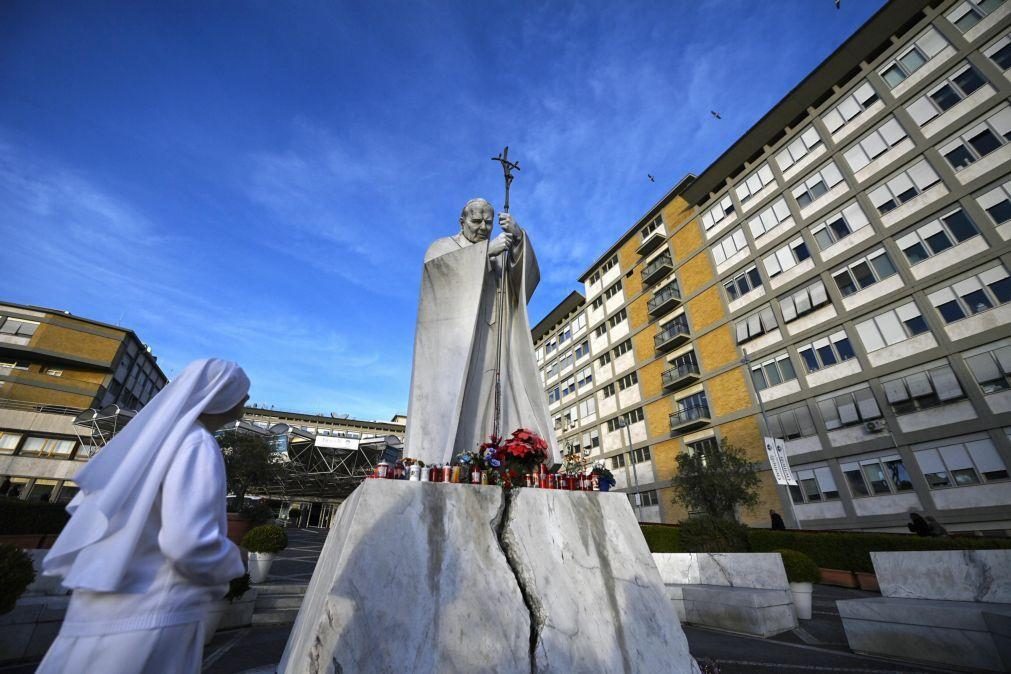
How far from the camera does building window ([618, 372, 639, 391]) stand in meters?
36.2

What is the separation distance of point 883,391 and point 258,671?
85.9 ft

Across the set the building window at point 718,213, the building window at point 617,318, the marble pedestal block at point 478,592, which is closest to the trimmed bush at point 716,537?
the marble pedestal block at point 478,592

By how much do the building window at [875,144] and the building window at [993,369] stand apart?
11.4 m

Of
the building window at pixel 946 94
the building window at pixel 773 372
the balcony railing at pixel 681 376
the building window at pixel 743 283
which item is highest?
the building window at pixel 946 94

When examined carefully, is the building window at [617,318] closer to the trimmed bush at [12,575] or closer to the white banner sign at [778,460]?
the white banner sign at [778,460]

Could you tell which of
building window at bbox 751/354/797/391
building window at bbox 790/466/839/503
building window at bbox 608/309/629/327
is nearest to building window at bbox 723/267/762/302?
building window at bbox 751/354/797/391

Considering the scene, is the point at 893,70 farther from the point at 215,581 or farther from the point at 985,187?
the point at 215,581

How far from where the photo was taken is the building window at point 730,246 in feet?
95.8

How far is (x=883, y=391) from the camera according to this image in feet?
67.5

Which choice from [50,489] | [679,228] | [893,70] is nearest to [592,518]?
[893,70]

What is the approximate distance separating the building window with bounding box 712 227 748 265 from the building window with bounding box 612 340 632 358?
33.3ft

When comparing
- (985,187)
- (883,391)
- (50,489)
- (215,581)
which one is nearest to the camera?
(215,581)

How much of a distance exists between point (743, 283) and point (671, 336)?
6266mm

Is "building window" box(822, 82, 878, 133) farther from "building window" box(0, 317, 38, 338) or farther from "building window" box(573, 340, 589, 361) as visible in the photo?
"building window" box(0, 317, 38, 338)
